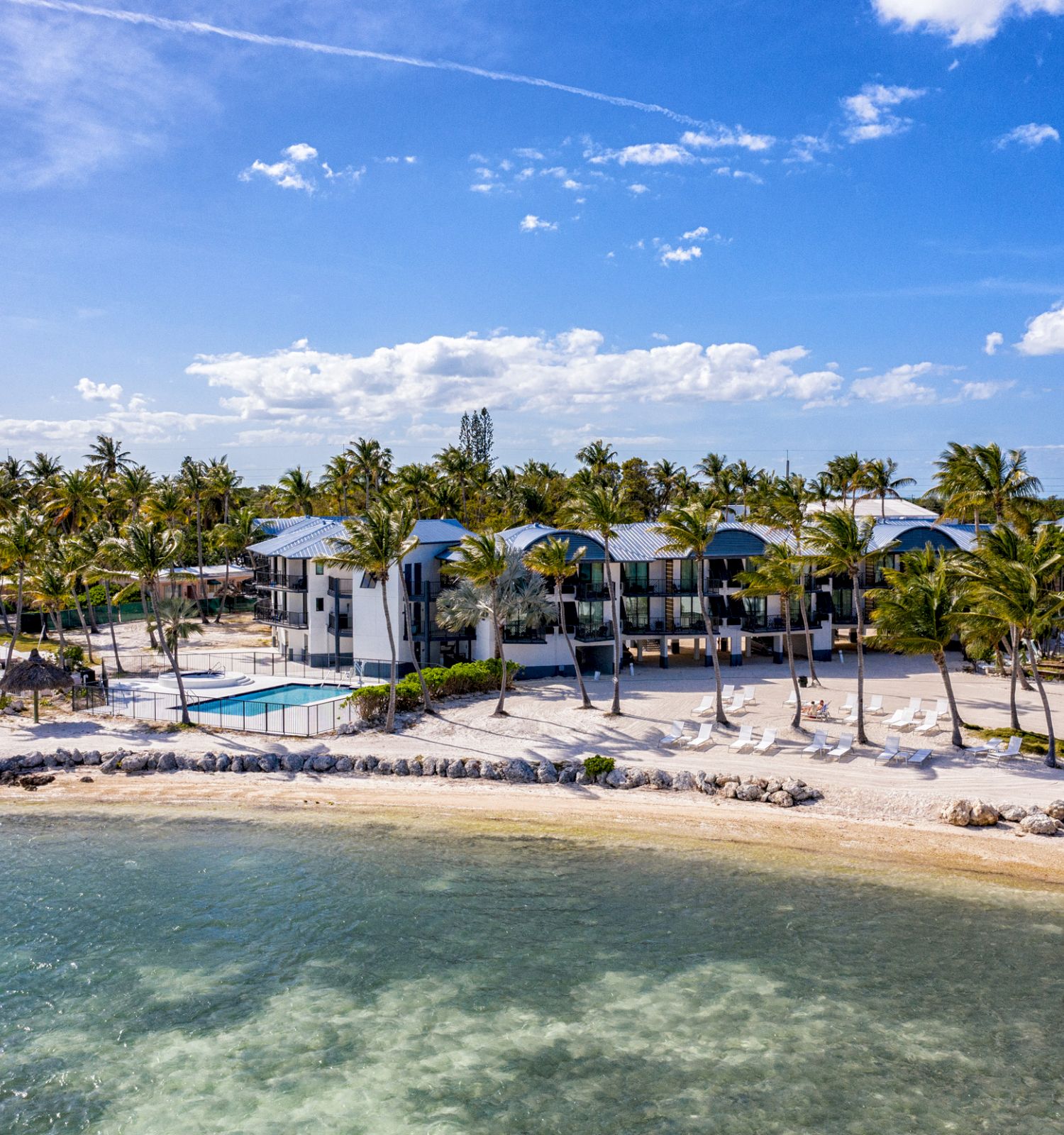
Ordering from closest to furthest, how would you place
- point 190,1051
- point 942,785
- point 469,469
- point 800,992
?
point 190,1051, point 800,992, point 942,785, point 469,469

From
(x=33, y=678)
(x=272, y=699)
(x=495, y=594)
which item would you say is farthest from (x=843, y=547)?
(x=33, y=678)

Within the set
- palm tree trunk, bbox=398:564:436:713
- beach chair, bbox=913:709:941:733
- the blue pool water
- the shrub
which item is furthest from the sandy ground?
the blue pool water

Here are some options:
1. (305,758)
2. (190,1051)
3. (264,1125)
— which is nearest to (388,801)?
(305,758)

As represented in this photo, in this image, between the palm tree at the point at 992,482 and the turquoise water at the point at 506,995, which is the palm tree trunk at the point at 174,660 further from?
the palm tree at the point at 992,482

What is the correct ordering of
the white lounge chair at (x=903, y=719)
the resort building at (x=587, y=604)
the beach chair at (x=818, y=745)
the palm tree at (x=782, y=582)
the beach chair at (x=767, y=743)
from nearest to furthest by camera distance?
the beach chair at (x=818, y=745), the beach chair at (x=767, y=743), the white lounge chair at (x=903, y=719), the palm tree at (x=782, y=582), the resort building at (x=587, y=604)

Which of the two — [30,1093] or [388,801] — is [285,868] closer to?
[388,801]

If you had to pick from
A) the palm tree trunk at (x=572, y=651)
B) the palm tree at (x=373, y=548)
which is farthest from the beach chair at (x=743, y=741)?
the palm tree at (x=373, y=548)

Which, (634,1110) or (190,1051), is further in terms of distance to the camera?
(190,1051)
